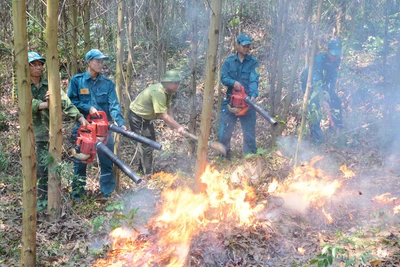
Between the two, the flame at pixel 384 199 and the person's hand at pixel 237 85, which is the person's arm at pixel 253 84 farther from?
the flame at pixel 384 199

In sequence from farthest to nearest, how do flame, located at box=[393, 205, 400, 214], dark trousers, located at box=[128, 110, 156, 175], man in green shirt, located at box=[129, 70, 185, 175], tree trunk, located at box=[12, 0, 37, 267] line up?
dark trousers, located at box=[128, 110, 156, 175], man in green shirt, located at box=[129, 70, 185, 175], flame, located at box=[393, 205, 400, 214], tree trunk, located at box=[12, 0, 37, 267]

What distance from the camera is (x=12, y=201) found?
18.7 feet

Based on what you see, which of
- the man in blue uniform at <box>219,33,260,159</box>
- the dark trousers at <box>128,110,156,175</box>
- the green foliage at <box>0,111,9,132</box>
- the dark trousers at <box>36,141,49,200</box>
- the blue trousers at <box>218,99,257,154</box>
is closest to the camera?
the dark trousers at <box>36,141,49,200</box>

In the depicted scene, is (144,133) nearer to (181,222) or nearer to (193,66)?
(193,66)

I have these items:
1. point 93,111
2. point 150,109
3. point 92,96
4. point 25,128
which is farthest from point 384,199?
point 25,128

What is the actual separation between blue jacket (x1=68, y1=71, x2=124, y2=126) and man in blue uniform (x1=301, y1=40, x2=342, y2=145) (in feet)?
11.8

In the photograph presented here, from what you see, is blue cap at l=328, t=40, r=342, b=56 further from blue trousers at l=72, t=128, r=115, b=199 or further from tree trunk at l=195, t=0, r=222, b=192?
blue trousers at l=72, t=128, r=115, b=199

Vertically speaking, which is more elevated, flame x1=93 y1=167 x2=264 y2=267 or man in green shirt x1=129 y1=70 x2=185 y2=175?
man in green shirt x1=129 y1=70 x2=185 y2=175

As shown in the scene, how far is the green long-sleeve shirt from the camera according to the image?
5.02 m

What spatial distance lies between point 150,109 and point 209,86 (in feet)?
8.34

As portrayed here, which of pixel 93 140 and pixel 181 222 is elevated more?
pixel 93 140

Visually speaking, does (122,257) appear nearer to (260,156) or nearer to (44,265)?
(44,265)

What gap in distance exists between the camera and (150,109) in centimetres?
632

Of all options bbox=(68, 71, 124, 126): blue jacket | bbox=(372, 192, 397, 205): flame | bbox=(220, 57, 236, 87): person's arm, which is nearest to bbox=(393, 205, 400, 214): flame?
bbox=(372, 192, 397, 205): flame
